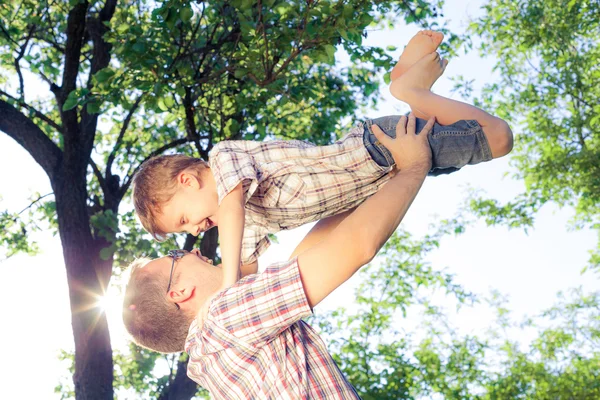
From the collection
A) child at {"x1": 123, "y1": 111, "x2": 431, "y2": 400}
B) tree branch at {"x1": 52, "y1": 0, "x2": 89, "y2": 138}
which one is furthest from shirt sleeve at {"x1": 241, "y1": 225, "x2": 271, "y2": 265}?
tree branch at {"x1": 52, "y1": 0, "x2": 89, "y2": 138}

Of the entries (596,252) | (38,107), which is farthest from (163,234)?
(596,252)

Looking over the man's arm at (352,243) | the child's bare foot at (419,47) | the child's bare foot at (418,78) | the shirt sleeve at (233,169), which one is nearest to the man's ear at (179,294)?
the shirt sleeve at (233,169)

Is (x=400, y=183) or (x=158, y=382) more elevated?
(x=158, y=382)

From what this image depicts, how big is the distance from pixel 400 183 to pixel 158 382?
8.76 m

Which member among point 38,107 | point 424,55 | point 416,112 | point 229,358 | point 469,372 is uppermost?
point 38,107

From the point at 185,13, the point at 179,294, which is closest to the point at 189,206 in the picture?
the point at 179,294

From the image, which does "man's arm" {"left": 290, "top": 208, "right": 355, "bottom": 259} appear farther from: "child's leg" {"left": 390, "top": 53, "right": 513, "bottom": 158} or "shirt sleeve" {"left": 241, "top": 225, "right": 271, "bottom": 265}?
"child's leg" {"left": 390, "top": 53, "right": 513, "bottom": 158}

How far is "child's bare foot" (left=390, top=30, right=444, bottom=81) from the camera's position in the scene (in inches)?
120

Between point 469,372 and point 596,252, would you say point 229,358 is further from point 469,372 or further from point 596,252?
point 596,252

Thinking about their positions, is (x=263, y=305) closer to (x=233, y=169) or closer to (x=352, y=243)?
(x=352, y=243)

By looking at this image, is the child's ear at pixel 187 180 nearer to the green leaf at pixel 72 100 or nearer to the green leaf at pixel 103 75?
the green leaf at pixel 103 75

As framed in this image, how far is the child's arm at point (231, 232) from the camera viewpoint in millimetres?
2691

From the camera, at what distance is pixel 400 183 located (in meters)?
2.04

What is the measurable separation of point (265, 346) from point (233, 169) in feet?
4.03
